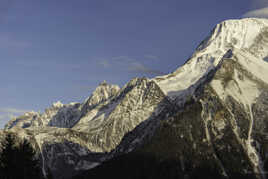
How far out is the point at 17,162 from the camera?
10269 cm

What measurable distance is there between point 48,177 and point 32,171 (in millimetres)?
14255

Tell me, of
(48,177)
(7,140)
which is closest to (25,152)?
(7,140)

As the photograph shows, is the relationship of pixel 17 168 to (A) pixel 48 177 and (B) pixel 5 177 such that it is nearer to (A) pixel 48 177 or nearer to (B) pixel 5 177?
(B) pixel 5 177

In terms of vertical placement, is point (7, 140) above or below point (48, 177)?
above

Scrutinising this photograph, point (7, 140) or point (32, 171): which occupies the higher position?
point (7, 140)

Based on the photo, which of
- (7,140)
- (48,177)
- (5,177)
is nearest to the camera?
(5,177)

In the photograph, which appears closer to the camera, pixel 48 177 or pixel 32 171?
pixel 32 171

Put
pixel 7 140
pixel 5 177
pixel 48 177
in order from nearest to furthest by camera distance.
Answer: pixel 5 177
pixel 7 140
pixel 48 177

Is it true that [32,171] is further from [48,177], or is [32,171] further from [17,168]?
[48,177]

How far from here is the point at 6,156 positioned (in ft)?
338

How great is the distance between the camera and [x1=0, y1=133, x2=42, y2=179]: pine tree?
100488mm

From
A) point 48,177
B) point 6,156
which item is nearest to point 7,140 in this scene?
point 6,156

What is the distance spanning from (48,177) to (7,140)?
17.6 metres

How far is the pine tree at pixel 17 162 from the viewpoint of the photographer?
100 meters
